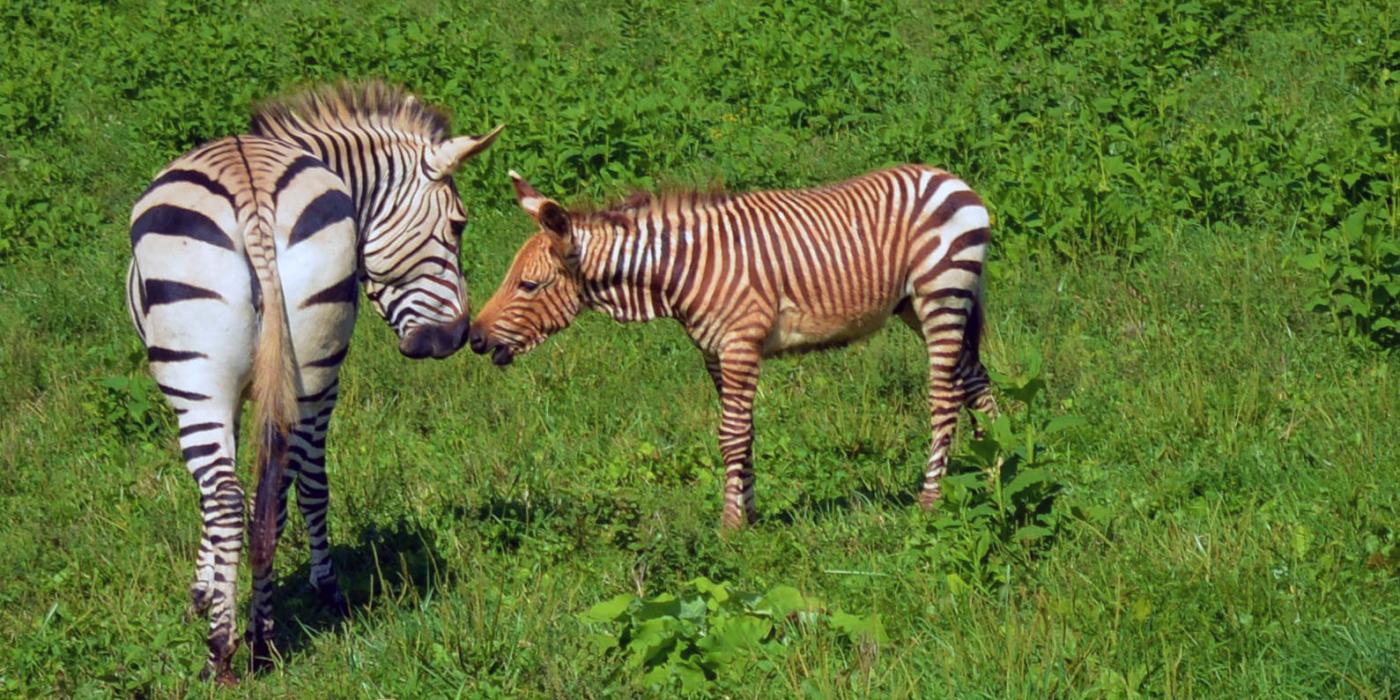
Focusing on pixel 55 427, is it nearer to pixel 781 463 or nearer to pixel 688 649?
pixel 781 463

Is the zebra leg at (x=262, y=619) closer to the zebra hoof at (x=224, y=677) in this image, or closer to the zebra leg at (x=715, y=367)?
the zebra hoof at (x=224, y=677)

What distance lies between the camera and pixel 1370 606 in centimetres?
538

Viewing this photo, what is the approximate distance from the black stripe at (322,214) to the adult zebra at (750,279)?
3.89 feet

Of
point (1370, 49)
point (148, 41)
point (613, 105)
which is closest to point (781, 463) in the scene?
point (613, 105)

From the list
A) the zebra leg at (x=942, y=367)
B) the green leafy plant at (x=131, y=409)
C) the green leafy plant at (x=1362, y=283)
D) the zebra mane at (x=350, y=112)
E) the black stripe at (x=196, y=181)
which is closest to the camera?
the black stripe at (x=196, y=181)

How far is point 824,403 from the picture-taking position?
28.1 ft

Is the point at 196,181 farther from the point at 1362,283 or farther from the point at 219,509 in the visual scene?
A: the point at 1362,283

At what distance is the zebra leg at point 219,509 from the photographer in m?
5.88

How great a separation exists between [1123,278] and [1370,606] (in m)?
4.39

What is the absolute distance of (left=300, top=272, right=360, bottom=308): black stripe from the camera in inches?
239

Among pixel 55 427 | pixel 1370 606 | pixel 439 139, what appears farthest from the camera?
pixel 55 427

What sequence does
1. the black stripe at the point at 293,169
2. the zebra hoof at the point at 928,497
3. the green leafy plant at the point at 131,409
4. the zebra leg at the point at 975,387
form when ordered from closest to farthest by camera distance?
the black stripe at the point at 293,169 → the zebra hoof at the point at 928,497 → the zebra leg at the point at 975,387 → the green leafy plant at the point at 131,409

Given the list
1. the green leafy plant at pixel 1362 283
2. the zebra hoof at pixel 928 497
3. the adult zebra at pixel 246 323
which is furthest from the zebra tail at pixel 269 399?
the green leafy plant at pixel 1362 283

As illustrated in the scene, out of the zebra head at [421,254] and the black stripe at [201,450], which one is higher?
the zebra head at [421,254]
